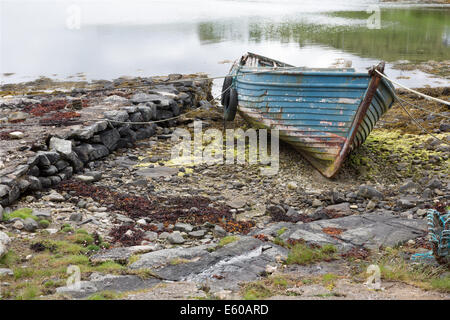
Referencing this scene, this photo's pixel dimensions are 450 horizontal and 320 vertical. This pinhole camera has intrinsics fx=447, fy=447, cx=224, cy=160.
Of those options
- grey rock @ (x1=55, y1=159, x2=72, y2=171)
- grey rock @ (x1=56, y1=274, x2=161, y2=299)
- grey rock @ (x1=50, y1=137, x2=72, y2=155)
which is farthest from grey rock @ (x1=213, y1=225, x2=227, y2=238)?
grey rock @ (x1=50, y1=137, x2=72, y2=155)

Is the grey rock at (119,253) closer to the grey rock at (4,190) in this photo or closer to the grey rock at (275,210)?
the grey rock at (4,190)

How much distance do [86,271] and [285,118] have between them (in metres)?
7.48

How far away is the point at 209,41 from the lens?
42.0 m

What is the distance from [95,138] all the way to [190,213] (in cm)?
446

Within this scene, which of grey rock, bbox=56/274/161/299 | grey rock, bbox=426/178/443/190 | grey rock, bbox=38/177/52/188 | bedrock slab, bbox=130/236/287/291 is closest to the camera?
grey rock, bbox=56/274/161/299

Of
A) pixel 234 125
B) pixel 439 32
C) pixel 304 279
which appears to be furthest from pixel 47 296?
pixel 439 32

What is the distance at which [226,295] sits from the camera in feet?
16.4

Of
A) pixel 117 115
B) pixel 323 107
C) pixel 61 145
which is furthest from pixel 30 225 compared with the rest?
pixel 323 107

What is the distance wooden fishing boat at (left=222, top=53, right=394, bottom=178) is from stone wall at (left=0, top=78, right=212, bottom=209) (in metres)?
3.90

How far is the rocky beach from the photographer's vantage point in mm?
5430

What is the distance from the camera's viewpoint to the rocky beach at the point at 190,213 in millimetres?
5430

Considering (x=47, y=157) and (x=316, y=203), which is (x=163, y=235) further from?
(x=47, y=157)

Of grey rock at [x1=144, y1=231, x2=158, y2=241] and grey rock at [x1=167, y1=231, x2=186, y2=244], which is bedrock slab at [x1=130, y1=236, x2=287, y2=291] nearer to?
grey rock at [x1=167, y1=231, x2=186, y2=244]

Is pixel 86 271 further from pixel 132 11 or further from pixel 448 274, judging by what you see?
pixel 132 11
